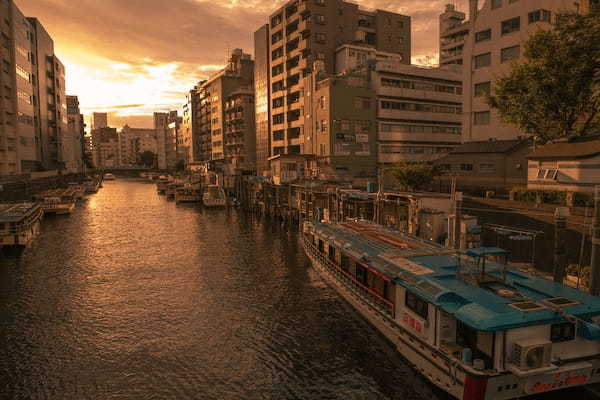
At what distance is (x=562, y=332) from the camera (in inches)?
595

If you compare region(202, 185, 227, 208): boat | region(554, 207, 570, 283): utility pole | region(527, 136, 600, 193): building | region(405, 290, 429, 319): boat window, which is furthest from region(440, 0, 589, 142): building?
region(202, 185, 227, 208): boat

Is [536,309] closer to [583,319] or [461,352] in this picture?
[583,319]

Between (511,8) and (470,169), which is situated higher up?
(511,8)

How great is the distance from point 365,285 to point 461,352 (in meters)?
9.48

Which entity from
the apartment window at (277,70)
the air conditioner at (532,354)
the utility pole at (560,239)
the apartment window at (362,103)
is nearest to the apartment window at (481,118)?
the apartment window at (362,103)

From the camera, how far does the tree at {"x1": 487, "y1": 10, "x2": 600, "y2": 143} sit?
1505 inches

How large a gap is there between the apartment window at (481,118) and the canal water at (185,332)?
37.0m

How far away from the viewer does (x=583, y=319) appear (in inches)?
603

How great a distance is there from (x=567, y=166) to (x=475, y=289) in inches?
943

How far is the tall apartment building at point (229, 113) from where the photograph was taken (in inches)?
4815

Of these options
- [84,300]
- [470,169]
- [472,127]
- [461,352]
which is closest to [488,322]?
[461,352]

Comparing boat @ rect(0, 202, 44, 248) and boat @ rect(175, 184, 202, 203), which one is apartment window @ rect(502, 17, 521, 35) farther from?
boat @ rect(175, 184, 202, 203)

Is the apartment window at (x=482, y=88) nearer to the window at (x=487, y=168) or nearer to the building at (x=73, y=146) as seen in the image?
the window at (x=487, y=168)

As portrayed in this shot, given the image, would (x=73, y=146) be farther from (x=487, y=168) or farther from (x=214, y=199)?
(x=487, y=168)
